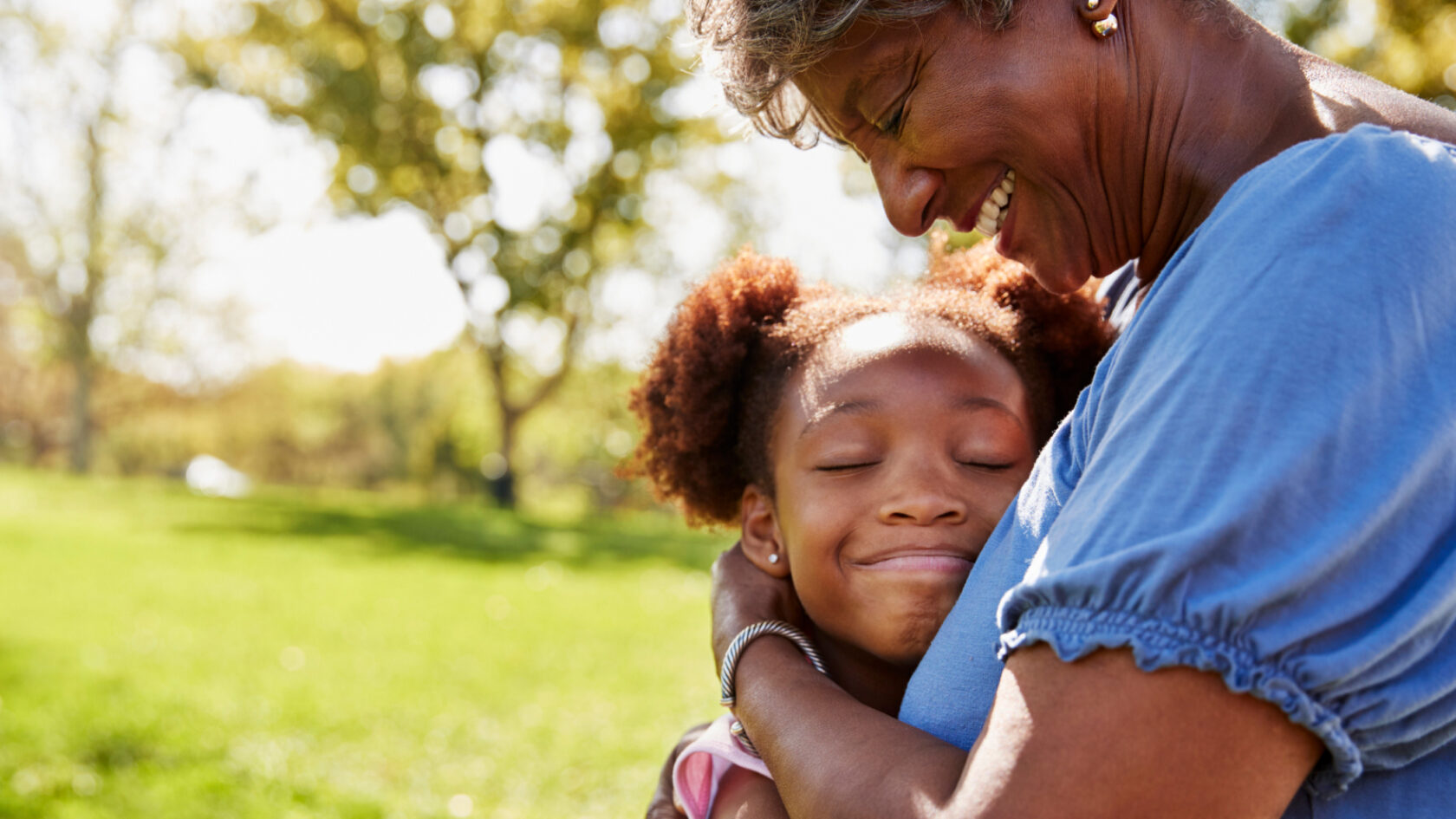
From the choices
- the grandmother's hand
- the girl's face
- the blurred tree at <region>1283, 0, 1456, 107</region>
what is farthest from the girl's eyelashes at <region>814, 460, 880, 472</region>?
the blurred tree at <region>1283, 0, 1456, 107</region>

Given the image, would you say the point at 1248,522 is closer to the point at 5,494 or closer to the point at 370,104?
the point at 5,494

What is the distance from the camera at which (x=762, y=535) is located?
2.47 meters

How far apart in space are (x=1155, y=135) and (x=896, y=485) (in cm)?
73

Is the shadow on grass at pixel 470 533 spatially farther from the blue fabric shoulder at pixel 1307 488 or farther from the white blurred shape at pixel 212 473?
the white blurred shape at pixel 212 473

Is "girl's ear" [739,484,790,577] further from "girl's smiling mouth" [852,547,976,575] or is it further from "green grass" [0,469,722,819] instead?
"green grass" [0,469,722,819]

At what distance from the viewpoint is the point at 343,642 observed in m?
9.18

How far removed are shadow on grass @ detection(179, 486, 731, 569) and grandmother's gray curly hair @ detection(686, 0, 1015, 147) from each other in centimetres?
1167

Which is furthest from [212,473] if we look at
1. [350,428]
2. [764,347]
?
[764,347]

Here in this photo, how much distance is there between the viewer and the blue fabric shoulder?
105cm

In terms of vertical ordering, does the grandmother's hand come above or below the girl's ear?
below

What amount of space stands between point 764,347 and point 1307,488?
1649 millimetres

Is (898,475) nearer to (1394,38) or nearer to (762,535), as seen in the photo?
(762,535)

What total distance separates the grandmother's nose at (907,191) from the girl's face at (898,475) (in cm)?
30

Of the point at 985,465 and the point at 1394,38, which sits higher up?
the point at 1394,38
